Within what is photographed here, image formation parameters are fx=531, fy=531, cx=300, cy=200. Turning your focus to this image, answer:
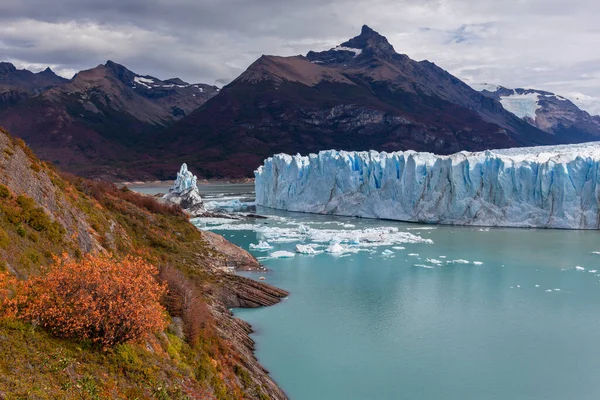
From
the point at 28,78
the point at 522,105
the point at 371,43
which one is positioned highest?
the point at 371,43

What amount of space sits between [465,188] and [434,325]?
755 inches

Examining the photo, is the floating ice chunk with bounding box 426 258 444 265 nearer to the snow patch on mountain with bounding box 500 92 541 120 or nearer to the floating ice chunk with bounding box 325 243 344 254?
the floating ice chunk with bounding box 325 243 344 254

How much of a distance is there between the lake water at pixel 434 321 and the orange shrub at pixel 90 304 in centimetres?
453

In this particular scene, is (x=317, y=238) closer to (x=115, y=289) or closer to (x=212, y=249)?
(x=212, y=249)

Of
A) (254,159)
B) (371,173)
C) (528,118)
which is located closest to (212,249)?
(371,173)

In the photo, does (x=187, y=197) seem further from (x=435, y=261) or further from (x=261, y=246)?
(x=435, y=261)

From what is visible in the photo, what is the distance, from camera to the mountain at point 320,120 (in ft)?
313

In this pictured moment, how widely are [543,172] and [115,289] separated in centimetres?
2754

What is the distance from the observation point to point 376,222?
108 ft

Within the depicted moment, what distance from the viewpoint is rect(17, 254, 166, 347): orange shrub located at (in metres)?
5.67

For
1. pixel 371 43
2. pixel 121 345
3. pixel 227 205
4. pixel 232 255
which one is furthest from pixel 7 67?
pixel 121 345

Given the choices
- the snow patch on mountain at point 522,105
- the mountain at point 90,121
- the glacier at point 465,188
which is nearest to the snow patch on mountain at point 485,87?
the snow patch on mountain at point 522,105

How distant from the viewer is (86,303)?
569 cm

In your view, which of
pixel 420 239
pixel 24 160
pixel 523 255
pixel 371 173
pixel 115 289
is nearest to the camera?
pixel 115 289
